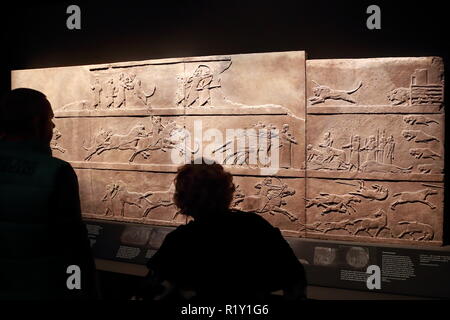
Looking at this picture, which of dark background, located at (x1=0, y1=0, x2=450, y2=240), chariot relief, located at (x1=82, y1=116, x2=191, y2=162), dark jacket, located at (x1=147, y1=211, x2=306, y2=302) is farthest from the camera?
chariot relief, located at (x1=82, y1=116, x2=191, y2=162)

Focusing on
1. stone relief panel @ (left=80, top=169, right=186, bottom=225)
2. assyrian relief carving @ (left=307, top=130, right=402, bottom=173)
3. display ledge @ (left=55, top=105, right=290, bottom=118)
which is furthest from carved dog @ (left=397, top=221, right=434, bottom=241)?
stone relief panel @ (left=80, top=169, right=186, bottom=225)

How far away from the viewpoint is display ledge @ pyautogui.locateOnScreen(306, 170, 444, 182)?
12.8 feet

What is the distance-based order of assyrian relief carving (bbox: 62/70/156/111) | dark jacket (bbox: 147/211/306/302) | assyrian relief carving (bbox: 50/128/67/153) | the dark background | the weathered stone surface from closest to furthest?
dark jacket (bbox: 147/211/306/302) < the weathered stone surface < the dark background < assyrian relief carving (bbox: 62/70/156/111) < assyrian relief carving (bbox: 50/128/67/153)

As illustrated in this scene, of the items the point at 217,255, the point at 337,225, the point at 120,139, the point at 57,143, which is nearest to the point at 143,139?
the point at 120,139

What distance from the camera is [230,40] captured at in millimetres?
4707

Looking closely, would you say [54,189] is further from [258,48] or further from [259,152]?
[258,48]

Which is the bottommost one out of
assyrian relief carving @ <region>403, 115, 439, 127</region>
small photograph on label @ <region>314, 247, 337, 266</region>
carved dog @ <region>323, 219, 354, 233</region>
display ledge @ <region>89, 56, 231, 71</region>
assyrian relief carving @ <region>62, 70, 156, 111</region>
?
small photograph on label @ <region>314, 247, 337, 266</region>

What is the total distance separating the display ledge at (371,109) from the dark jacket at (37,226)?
283cm

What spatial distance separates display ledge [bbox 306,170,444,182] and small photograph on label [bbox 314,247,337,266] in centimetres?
74

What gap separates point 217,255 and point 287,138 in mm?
2514

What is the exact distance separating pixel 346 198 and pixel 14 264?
10.3 ft

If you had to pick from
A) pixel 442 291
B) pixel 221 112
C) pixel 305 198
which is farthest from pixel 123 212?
pixel 442 291

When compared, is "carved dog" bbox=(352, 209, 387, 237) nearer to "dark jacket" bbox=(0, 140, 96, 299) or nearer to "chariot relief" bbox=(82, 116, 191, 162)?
"chariot relief" bbox=(82, 116, 191, 162)

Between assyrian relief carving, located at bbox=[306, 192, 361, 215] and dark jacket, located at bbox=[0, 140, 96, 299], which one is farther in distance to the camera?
assyrian relief carving, located at bbox=[306, 192, 361, 215]
